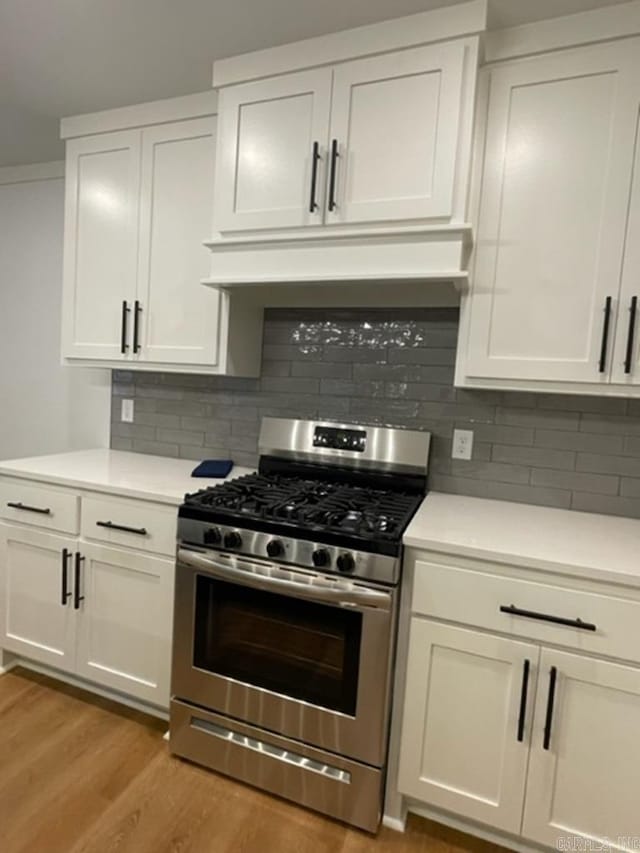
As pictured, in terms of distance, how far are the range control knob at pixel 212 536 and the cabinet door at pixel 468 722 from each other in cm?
68

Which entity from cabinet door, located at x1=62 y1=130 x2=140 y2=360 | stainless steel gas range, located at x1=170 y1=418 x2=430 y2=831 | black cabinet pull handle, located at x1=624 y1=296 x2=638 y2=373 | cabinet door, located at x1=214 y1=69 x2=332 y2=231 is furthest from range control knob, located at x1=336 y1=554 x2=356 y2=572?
cabinet door, located at x1=62 y1=130 x2=140 y2=360

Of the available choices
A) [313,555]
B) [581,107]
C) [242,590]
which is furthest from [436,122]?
[242,590]

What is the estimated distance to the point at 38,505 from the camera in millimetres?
2051

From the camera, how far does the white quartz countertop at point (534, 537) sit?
1.33m

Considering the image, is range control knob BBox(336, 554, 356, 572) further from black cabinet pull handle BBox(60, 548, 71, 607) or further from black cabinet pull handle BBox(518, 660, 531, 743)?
black cabinet pull handle BBox(60, 548, 71, 607)

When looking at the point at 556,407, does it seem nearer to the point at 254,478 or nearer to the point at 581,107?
the point at 581,107

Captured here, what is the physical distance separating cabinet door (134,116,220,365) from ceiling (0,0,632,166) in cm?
20

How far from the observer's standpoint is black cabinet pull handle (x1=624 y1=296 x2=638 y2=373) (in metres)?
1.51

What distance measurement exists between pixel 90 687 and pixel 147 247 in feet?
6.42

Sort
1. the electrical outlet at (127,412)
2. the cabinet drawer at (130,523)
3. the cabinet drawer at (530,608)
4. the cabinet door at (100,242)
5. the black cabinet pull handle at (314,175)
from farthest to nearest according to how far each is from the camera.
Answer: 1. the electrical outlet at (127,412)
2. the cabinet door at (100,242)
3. the cabinet drawer at (130,523)
4. the black cabinet pull handle at (314,175)
5. the cabinet drawer at (530,608)

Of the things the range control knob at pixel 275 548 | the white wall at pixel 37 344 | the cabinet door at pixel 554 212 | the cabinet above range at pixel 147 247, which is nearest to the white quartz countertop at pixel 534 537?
the range control knob at pixel 275 548

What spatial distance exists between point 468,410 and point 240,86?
1.52 meters

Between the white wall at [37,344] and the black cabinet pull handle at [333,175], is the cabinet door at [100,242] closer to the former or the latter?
the white wall at [37,344]

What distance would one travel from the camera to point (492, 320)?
5.53ft
